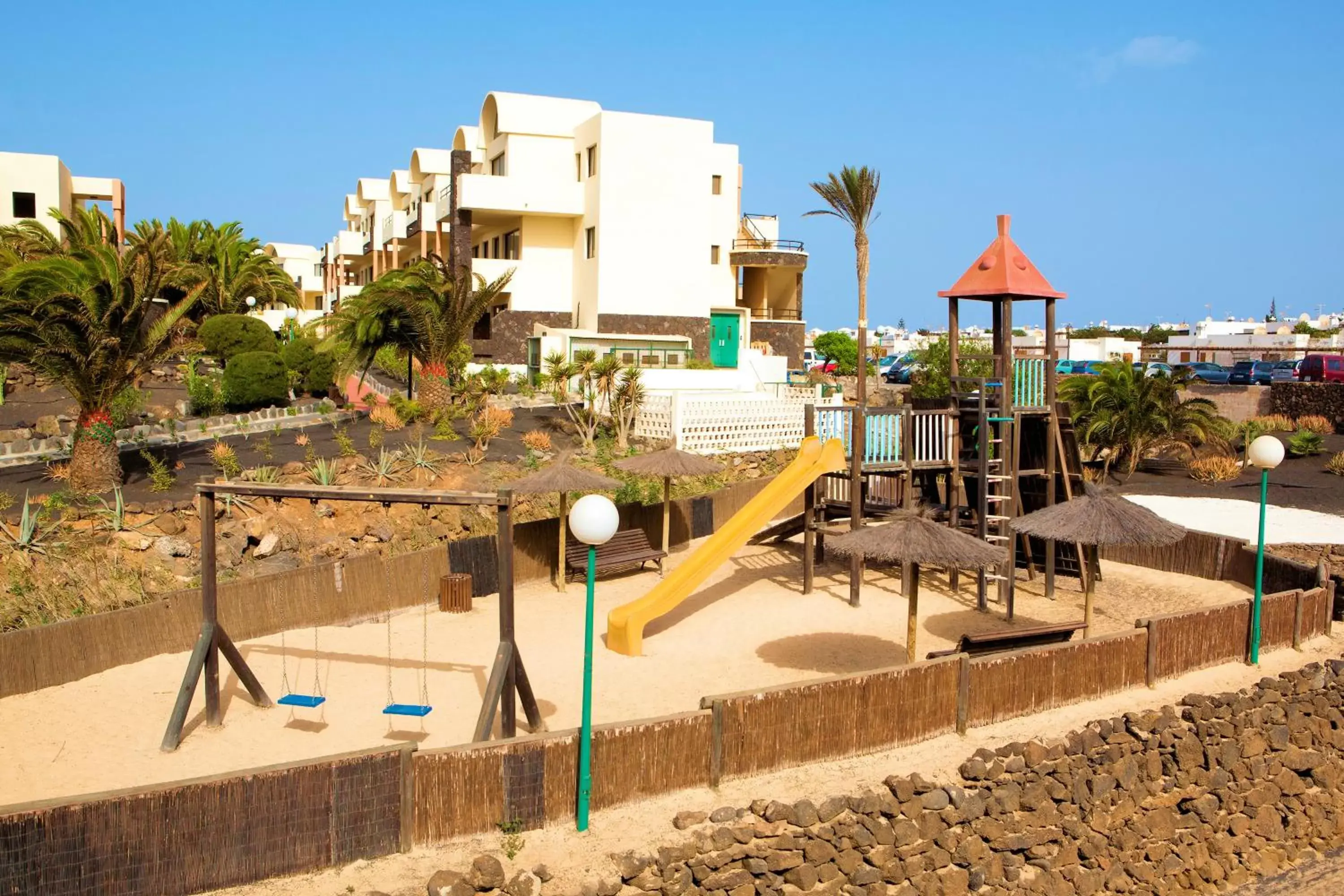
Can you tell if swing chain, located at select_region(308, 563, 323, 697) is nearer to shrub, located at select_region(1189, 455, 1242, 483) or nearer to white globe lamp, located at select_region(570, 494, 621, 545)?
white globe lamp, located at select_region(570, 494, 621, 545)

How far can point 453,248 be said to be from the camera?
38.1 meters

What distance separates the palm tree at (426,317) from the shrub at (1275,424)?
2124cm

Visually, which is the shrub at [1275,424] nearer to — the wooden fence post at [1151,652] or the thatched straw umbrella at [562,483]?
the wooden fence post at [1151,652]

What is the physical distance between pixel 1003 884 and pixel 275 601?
29.9 ft

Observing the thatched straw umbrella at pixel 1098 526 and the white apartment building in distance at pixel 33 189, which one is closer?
the thatched straw umbrella at pixel 1098 526

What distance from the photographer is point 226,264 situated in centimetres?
4241

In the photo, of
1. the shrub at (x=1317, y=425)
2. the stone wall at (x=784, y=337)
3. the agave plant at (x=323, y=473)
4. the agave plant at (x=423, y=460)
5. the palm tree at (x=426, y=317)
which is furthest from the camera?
the stone wall at (x=784, y=337)

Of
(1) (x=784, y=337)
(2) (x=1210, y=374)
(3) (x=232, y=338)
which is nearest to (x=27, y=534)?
(3) (x=232, y=338)

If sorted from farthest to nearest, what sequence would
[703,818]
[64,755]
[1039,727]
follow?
[1039,727], [64,755], [703,818]

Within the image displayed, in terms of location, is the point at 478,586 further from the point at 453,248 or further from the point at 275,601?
the point at 453,248

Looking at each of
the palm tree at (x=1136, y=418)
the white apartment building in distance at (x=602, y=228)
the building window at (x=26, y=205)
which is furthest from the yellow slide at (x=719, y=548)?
the building window at (x=26, y=205)

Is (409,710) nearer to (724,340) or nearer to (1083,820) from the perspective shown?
(1083,820)

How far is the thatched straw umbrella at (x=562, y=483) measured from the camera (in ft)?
53.2

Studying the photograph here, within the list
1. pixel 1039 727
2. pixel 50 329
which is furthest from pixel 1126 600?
pixel 50 329
